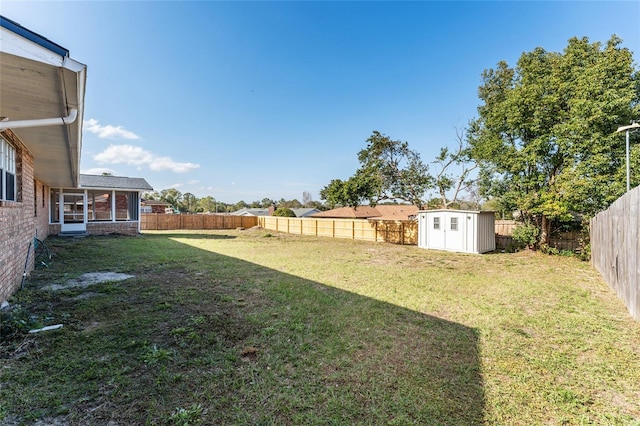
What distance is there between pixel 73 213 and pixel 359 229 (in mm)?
16061

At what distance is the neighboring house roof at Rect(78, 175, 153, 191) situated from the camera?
48.5ft

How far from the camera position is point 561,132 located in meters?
10.2

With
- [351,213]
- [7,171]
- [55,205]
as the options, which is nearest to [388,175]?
[7,171]

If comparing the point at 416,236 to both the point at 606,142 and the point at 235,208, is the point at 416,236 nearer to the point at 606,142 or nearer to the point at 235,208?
the point at 606,142

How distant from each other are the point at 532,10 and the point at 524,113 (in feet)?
12.0

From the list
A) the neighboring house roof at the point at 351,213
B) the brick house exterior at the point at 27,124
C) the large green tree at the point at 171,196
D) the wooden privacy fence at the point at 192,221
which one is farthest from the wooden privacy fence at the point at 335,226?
the large green tree at the point at 171,196

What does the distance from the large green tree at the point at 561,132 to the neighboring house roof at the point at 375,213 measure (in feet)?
67.2

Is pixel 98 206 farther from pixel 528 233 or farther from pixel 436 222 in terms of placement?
pixel 528 233

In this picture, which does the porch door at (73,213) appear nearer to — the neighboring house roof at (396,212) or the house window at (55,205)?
the house window at (55,205)

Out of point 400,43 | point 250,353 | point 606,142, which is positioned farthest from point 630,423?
point 400,43

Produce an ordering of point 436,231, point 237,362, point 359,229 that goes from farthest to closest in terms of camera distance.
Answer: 1. point 359,229
2. point 436,231
3. point 237,362

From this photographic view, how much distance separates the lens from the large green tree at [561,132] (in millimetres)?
9398

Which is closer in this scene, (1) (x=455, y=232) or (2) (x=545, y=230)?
(2) (x=545, y=230)

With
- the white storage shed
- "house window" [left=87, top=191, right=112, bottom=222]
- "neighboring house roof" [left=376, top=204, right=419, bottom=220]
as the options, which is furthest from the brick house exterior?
"neighboring house roof" [left=376, top=204, right=419, bottom=220]
